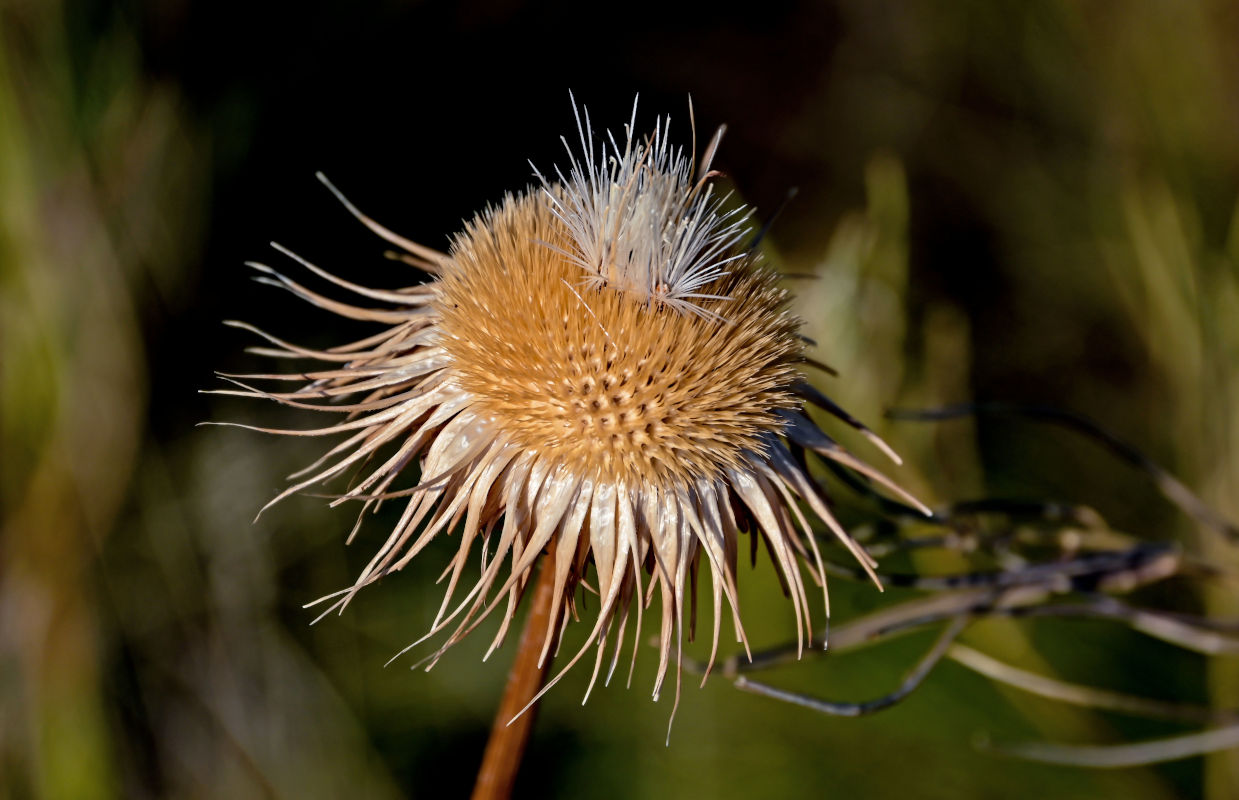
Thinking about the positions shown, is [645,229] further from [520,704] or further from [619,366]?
[520,704]

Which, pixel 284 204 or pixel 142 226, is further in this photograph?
pixel 284 204

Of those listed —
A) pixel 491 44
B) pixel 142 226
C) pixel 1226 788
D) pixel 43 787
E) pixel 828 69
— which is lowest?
pixel 43 787

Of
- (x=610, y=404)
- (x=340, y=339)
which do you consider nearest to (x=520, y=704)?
(x=610, y=404)

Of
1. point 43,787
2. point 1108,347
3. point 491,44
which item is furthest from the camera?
point 1108,347

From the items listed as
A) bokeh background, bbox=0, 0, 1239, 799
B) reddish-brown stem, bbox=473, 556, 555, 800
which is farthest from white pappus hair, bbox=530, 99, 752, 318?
bokeh background, bbox=0, 0, 1239, 799

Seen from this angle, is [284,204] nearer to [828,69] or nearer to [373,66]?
[373,66]

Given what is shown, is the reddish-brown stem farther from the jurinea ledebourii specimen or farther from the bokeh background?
the bokeh background

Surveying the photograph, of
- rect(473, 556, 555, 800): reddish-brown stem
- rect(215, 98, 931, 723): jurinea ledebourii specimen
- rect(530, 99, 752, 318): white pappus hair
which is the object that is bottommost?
rect(473, 556, 555, 800): reddish-brown stem

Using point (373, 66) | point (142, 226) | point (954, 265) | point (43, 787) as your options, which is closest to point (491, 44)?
point (373, 66)
